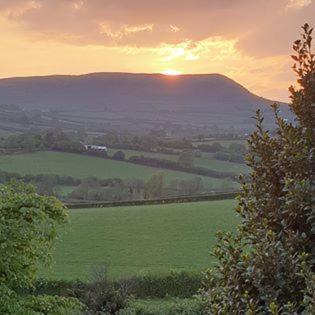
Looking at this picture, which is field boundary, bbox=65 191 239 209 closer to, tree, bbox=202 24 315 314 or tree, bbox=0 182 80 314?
tree, bbox=0 182 80 314

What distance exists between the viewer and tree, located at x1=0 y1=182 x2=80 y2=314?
11805 millimetres

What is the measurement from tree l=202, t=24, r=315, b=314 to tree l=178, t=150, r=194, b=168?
69.3 metres

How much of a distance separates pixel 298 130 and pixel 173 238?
3765 centimetres

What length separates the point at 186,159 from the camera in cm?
7481

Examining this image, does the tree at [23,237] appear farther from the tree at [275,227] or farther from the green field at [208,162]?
the green field at [208,162]

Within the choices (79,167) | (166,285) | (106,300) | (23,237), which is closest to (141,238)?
(166,285)

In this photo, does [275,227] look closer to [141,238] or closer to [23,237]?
[23,237]

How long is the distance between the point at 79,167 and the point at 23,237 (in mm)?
62928

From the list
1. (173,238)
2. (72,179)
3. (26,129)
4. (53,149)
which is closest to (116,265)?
(173,238)

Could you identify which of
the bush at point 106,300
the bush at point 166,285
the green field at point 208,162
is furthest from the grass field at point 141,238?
the green field at point 208,162

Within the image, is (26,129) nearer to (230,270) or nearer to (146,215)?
(146,215)

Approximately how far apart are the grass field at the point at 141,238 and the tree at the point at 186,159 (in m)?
20.9

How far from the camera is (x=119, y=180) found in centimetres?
6819

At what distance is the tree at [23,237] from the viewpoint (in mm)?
11805
